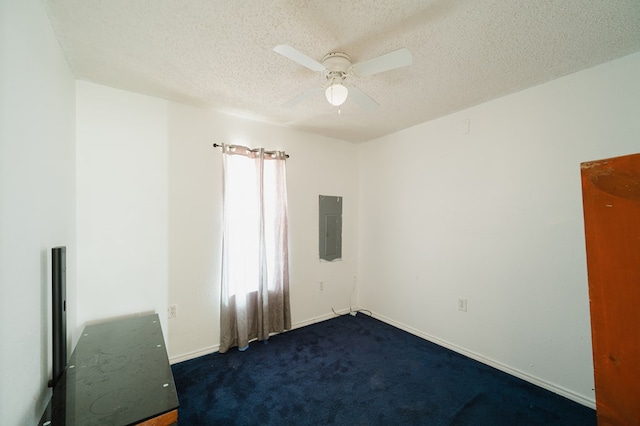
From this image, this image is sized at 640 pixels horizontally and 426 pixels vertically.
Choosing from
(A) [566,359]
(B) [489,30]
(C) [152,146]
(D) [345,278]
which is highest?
(B) [489,30]

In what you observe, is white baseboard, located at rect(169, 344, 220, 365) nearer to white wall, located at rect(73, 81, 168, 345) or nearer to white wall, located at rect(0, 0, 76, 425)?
white wall, located at rect(73, 81, 168, 345)

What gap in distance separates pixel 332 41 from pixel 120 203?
2051 millimetres

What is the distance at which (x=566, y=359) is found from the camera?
74.0 inches

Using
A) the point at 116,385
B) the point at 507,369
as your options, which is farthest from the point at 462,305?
the point at 116,385

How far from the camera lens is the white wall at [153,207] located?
1.98m

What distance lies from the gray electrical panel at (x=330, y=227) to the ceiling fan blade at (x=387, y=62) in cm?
200

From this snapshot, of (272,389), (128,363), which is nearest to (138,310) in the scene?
(128,363)

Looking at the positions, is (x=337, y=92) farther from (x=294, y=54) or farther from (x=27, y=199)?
(x=27, y=199)

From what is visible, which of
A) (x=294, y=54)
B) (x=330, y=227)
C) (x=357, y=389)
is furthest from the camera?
(x=330, y=227)

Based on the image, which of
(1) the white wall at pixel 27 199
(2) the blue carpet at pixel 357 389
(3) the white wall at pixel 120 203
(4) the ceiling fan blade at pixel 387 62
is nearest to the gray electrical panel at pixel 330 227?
(2) the blue carpet at pixel 357 389

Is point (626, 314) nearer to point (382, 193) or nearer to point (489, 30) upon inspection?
point (489, 30)

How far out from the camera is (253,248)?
8.92 ft

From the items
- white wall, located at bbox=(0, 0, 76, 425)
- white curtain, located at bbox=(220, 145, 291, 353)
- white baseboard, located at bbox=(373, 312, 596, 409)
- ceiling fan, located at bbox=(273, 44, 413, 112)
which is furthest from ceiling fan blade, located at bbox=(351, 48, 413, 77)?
white baseboard, located at bbox=(373, 312, 596, 409)

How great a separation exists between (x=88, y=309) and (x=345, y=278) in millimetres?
2706
